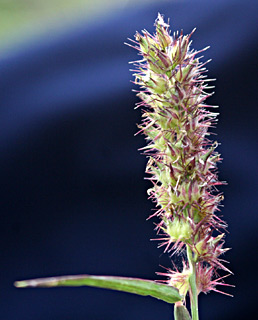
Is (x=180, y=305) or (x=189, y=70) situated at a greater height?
(x=189, y=70)

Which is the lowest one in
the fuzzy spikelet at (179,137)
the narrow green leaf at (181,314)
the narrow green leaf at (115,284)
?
the narrow green leaf at (181,314)

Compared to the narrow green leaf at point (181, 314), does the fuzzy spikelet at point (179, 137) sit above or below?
above

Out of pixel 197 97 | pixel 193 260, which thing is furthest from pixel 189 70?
pixel 193 260

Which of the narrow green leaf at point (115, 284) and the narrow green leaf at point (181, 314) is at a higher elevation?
the narrow green leaf at point (115, 284)

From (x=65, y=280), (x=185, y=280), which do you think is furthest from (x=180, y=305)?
(x=65, y=280)

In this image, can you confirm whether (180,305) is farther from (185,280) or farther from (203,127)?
(203,127)

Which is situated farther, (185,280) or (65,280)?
(185,280)

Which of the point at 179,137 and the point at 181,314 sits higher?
the point at 179,137
